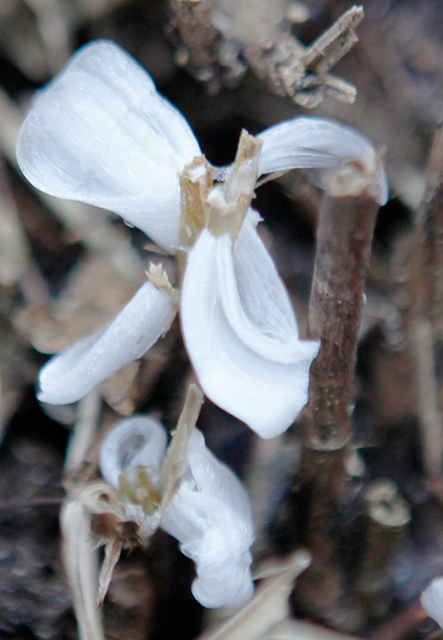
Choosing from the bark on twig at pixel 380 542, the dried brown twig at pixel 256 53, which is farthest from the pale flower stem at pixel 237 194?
the bark on twig at pixel 380 542

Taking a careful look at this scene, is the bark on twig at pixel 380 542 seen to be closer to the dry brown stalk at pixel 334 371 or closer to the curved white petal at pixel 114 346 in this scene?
the dry brown stalk at pixel 334 371

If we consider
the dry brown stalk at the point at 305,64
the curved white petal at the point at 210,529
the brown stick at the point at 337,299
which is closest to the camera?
the brown stick at the point at 337,299

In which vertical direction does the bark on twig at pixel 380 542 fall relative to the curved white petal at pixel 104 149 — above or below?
below

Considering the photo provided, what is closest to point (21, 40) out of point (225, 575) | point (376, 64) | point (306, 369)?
point (376, 64)

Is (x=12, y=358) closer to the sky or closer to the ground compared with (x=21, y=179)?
closer to the ground

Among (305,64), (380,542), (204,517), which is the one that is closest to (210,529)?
(204,517)

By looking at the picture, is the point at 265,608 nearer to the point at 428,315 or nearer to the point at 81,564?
the point at 81,564

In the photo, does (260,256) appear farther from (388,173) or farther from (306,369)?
(388,173)

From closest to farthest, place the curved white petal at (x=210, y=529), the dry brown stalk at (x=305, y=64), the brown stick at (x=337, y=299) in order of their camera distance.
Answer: the brown stick at (x=337, y=299) < the curved white petal at (x=210, y=529) < the dry brown stalk at (x=305, y=64)
